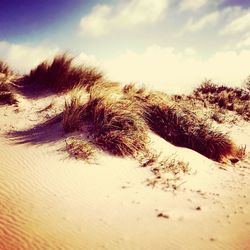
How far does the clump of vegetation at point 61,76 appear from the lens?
9.09 m

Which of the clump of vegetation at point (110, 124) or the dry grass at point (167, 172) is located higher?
the clump of vegetation at point (110, 124)

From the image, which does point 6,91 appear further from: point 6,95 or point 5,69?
point 5,69

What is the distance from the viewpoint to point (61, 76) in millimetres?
9133

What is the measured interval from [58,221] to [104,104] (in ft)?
10.7

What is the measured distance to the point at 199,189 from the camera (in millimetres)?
5262

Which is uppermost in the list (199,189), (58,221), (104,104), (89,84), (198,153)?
(89,84)

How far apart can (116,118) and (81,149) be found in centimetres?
116

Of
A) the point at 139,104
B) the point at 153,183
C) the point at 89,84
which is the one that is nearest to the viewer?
the point at 153,183

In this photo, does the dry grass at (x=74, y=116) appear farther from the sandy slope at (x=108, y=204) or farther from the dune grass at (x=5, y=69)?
the dune grass at (x=5, y=69)

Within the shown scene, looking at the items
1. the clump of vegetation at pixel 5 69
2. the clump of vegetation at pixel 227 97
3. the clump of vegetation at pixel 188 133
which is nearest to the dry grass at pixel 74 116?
the clump of vegetation at pixel 188 133

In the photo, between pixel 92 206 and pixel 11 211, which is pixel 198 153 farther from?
pixel 11 211

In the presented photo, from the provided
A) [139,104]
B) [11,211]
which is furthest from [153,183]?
[139,104]

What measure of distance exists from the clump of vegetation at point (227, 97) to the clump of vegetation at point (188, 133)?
406 cm

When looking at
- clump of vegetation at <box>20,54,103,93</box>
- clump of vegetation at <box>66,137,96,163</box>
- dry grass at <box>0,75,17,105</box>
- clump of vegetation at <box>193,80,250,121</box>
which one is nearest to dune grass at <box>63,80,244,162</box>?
clump of vegetation at <box>66,137,96,163</box>
